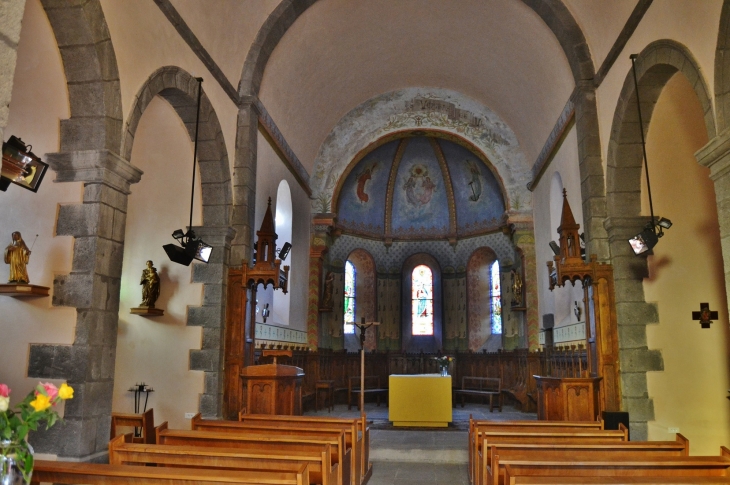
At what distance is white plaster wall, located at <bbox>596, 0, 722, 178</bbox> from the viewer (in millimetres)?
5535

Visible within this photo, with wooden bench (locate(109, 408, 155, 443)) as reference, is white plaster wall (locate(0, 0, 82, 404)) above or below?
above

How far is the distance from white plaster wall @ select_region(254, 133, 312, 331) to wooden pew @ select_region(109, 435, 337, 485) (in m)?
5.53

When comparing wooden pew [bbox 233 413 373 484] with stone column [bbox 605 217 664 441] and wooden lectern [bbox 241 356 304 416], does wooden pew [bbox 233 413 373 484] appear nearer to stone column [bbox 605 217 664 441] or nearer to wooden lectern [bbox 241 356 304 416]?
wooden lectern [bbox 241 356 304 416]

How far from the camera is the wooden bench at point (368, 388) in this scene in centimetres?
1398

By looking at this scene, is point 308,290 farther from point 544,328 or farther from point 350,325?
point 544,328

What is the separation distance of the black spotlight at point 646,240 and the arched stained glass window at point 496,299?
858 centimetres

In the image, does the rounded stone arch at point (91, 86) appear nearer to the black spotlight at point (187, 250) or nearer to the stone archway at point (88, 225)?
the stone archway at point (88, 225)

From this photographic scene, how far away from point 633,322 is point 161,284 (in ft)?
21.1

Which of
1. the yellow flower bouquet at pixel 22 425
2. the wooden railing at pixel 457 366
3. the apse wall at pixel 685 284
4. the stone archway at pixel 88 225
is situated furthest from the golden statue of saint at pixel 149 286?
the apse wall at pixel 685 284

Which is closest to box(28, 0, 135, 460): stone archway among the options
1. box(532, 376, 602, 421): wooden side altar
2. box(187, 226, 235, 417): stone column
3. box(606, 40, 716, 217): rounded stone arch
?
box(187, 226, 235, 417): stone column

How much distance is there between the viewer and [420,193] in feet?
54.7

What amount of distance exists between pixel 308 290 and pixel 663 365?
7.91 m

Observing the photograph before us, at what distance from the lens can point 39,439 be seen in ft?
16.9

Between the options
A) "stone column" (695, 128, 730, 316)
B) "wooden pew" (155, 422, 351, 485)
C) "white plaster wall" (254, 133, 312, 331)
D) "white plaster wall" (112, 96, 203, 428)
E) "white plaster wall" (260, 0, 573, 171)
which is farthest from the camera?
"white plaster wall" (260, 0, 573, 171)
